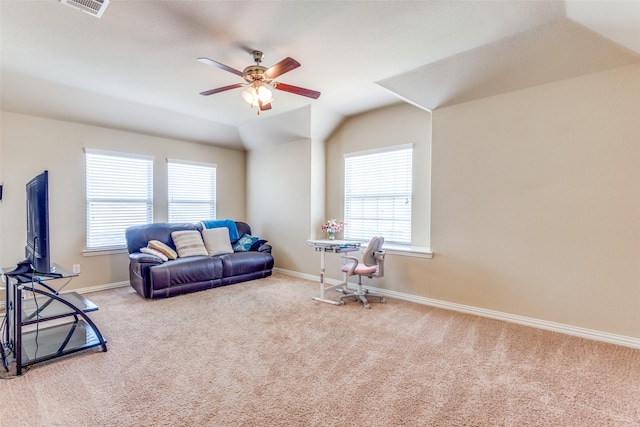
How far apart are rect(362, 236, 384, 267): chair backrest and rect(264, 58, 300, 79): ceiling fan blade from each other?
218cm

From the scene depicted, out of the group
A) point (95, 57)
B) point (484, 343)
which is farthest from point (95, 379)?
point (484, 343)

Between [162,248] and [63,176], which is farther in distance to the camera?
[162,248]

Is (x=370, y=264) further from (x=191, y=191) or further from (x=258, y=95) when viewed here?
(x=191, y=191)

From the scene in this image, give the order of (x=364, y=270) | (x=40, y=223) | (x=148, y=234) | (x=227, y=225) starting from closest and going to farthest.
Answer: (x=40, y=223) < (x=364, y=270) < (x=148, y=234) < (x=227, y=225)

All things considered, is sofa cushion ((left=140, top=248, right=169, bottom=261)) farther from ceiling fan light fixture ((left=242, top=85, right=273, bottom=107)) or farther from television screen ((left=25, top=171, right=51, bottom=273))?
ceiling fan light fixture ((left=242, top=85, right=273, bottom=107))

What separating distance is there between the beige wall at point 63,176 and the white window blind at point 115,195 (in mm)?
92

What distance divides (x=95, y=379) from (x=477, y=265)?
3.69m

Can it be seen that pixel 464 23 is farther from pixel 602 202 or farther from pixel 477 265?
pixel 477 265

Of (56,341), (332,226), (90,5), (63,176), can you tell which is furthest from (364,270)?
(63,176)

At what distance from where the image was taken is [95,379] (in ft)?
7.07

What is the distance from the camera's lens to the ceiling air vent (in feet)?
6.84

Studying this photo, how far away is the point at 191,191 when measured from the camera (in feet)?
18.2

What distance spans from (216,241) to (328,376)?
11.3ft

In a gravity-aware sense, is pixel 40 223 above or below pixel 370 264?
above
